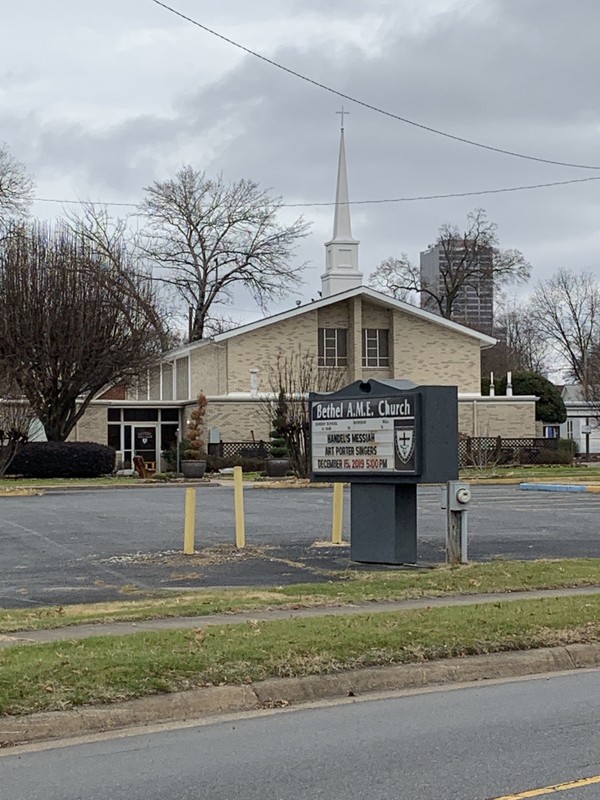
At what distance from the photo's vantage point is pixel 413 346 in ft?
175

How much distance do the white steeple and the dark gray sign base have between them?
37682 mm

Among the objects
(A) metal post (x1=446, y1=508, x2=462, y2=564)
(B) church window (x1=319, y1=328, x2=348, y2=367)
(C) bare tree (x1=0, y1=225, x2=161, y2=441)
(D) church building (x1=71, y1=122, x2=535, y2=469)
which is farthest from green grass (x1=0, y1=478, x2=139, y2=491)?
(A) metal post (x1=446, y1=508, x2=462, y2=564)

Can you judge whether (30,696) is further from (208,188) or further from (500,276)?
(500,276)

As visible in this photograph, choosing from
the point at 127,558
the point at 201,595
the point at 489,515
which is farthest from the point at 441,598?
the point at 489,515

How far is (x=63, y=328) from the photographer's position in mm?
44438

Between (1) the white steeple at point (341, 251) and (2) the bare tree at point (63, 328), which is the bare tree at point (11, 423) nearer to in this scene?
(2) the bare tree at point (63, 328)

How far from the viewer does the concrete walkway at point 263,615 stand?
10.0 meters

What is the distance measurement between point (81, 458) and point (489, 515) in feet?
72.0

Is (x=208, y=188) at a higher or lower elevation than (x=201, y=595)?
higher

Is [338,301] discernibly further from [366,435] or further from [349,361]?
[366,435]

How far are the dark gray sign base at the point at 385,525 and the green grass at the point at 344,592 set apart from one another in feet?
1.98

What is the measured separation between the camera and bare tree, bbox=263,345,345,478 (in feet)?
130

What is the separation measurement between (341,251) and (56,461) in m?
18.5

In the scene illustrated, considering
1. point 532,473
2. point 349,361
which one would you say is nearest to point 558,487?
point 532,473
